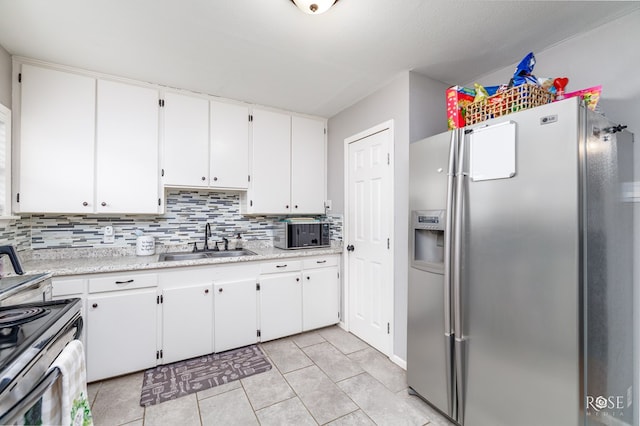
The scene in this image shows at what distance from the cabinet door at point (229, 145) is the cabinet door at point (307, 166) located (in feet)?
1.78

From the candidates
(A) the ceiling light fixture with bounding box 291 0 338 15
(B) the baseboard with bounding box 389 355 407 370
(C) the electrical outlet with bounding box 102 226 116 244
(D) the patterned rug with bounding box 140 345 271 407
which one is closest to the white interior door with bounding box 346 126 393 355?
(B) the baseboard with bounding box 389 355 407 370

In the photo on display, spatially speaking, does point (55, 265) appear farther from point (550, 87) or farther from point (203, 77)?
point (550, 87)

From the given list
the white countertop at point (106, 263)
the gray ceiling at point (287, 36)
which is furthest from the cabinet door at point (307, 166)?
the gray ceiling at point (287, 36)

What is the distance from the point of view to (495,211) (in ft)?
4.75

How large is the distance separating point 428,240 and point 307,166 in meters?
1.77

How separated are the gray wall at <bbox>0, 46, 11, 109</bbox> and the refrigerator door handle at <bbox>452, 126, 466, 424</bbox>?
120 inches

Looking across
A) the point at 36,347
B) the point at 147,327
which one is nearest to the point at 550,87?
the point at 36,347

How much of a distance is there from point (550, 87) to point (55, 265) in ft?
11.7

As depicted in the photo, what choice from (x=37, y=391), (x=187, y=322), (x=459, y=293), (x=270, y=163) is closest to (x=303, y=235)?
(x=270, y=163)

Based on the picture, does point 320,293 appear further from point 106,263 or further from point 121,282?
point 106,263

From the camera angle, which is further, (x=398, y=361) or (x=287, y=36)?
(x=398, y=361)

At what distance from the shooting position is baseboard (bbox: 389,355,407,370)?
2.25m

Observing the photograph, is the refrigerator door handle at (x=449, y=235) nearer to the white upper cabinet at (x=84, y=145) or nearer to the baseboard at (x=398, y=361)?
the baseboard at (x=398, y=361)

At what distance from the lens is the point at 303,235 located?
2.99 metres
